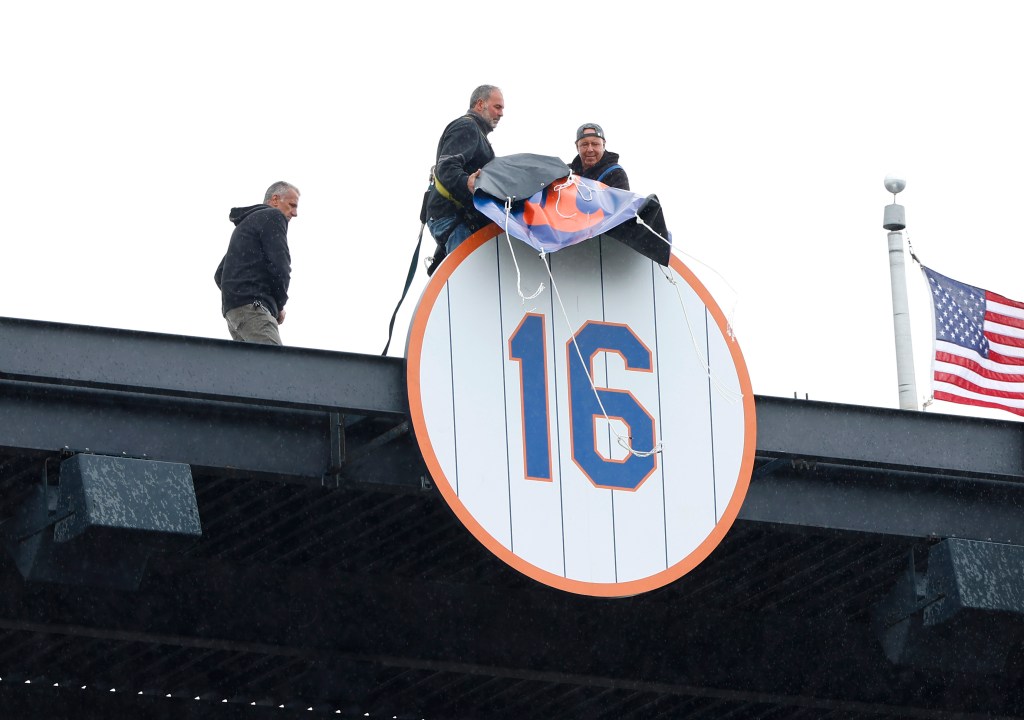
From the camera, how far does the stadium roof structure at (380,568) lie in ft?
41.2

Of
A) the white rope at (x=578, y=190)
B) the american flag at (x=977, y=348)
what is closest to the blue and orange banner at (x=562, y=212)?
the white rope at (x=578, y=190)

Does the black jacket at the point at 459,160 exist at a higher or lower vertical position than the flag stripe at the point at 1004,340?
higher

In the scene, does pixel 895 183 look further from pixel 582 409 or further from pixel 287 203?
pixel 582 409

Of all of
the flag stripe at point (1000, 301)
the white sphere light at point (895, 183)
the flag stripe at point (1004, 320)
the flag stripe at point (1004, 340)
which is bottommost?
the flag stripe at point (1004, 340)

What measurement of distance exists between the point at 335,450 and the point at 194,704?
209 inches

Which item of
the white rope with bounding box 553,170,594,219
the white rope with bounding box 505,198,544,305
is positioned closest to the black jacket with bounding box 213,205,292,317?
the white rope with bounding box 505,198,544,305

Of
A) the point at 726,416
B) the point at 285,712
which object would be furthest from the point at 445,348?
the point at 285,712

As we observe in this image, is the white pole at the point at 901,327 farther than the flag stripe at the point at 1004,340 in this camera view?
Yes

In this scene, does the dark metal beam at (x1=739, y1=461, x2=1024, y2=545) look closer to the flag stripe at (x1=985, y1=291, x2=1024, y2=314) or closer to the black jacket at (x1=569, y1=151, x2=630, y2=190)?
the black jacket at (x1=569, y1=151, x2=630, y2=190)

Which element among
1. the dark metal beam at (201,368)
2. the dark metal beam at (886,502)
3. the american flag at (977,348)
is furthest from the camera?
the american flag at (977,348)

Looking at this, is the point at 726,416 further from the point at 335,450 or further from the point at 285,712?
the point at 285,712

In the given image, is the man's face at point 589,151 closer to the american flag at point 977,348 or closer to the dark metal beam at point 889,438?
the dark metal beam at point 889,438

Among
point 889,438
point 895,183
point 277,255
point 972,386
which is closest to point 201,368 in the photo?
point 277,255

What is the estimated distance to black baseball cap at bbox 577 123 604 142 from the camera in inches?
580
